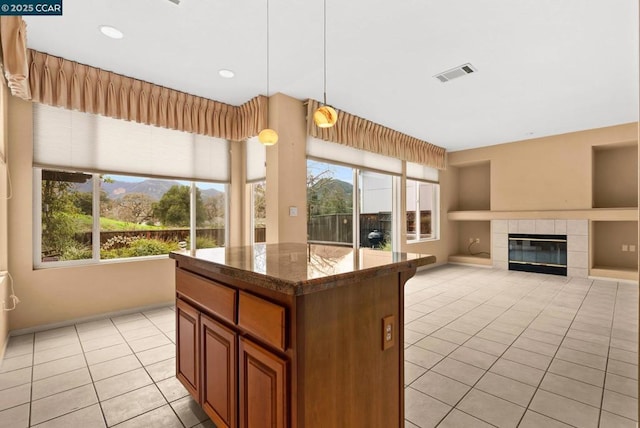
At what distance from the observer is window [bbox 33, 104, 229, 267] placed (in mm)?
3328

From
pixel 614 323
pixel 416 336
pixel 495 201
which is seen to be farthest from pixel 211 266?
pixel 495 201

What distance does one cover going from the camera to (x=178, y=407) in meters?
1.99

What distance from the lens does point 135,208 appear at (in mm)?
3973

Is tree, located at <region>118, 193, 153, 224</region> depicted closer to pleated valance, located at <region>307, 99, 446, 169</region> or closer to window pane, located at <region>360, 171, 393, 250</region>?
pleated valance, located at <region>307, 99, 446, 169</region>

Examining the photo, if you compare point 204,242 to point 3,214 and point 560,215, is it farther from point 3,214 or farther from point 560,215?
point 560,215

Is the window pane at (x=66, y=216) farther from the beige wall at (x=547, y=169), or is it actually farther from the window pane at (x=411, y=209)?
the beige wall at (x=547, y=169)

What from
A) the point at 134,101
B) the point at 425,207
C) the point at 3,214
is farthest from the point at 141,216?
the point at 425,207

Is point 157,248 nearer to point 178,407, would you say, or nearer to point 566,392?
point 178,407

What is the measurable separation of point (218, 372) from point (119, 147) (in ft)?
10.7

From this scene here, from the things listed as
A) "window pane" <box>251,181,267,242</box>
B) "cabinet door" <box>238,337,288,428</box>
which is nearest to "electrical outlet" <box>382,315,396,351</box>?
"cabinet door" <box>238,337,288,428</box>

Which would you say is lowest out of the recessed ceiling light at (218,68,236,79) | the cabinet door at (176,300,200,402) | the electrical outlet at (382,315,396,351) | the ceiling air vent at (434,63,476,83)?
the cabinet door at (176,300,200,402)

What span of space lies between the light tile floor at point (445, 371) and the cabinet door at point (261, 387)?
0.67 meters

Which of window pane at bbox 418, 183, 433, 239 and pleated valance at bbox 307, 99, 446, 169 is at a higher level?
pleated valance at bbox 307, 99, 446, 169

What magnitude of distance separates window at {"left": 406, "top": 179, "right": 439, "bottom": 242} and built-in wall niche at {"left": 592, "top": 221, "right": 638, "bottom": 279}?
3030 millimetres
